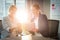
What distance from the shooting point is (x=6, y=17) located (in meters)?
1.70

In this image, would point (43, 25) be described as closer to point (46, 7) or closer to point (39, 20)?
point (39, 20)

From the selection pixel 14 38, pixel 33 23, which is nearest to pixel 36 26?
pixel 33 23

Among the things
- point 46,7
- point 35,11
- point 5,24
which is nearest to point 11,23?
point 5,24

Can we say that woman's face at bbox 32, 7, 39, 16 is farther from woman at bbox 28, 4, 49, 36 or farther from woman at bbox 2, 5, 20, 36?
woman at bbox 2, 5, 20, 36

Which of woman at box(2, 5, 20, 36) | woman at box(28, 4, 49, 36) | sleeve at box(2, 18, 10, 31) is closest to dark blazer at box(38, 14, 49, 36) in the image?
woman at box(28, 4, 49, 36)

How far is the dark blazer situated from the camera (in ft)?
5.56

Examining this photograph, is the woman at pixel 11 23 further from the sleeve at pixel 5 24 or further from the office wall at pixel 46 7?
the office wall at pixel 46 7

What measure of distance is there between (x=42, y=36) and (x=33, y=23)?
0.19 meters

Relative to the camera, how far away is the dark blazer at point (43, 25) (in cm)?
169

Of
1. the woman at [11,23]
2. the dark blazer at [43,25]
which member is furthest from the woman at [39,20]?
the woman at [11,23]

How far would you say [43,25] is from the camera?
1.71 m

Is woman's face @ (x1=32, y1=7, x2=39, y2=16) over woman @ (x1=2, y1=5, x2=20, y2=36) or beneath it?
over

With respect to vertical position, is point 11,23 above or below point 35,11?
below

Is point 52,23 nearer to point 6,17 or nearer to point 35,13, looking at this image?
point 35,13
